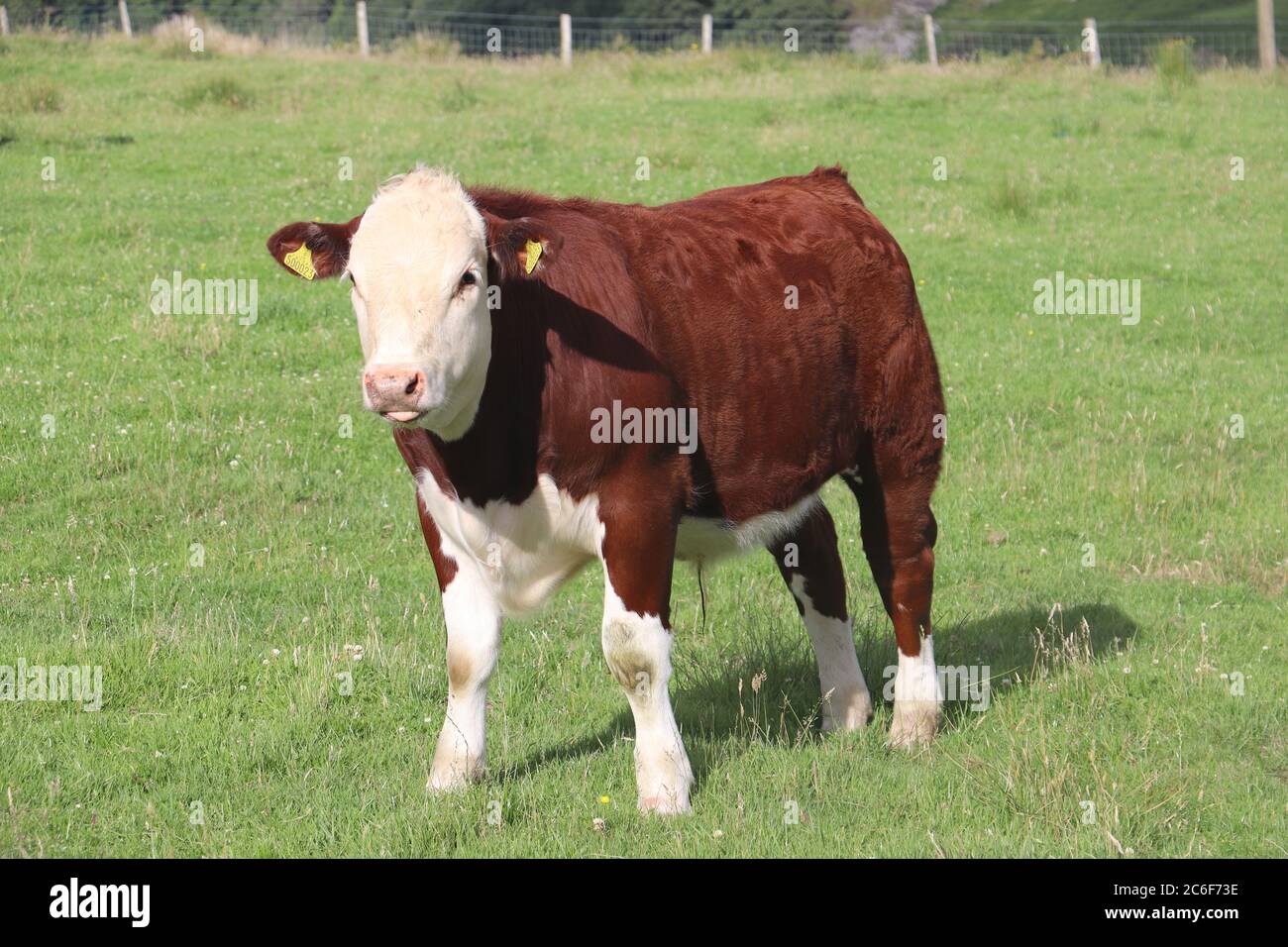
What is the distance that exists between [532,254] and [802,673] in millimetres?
2955

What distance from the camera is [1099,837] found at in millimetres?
5191

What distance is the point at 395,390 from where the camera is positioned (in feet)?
15.6

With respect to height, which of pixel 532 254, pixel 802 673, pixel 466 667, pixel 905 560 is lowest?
pixel 802 673

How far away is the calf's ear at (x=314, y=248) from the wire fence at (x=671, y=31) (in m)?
30.3

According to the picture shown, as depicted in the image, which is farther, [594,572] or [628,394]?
[594,572]

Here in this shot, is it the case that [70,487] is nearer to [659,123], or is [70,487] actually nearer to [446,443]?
[446,443]

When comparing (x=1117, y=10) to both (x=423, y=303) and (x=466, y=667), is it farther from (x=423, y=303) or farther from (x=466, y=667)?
(x=423, y=303)

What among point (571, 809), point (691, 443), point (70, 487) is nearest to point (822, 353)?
point (691, 443)

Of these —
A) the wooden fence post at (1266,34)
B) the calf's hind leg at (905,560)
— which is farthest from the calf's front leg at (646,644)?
the wooden fence post at (1266,34)

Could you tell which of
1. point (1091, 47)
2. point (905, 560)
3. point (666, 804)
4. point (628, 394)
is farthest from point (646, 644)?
point (1091, 47)

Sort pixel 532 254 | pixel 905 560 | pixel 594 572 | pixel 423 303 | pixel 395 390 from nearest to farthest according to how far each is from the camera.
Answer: pixel 395 390, pixel 423 303, pixel 532 254, pixel 905 560, pixel 594 572

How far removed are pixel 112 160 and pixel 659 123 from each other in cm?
803

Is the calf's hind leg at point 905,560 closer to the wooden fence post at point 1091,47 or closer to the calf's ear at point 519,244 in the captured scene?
the calf's ear at point 519,244

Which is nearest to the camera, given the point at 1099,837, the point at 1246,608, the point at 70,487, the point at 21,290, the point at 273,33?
the point at 1099,837
